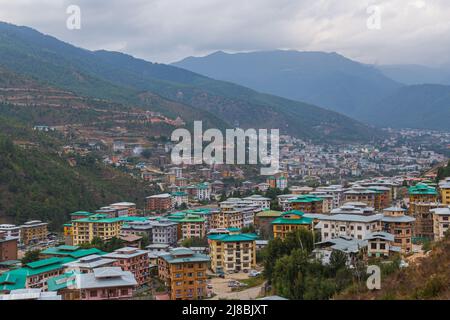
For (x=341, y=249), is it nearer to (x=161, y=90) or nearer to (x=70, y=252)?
(x=70, y=252)

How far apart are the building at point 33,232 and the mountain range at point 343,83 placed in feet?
274

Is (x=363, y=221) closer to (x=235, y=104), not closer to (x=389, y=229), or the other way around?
(x=389, y=229)

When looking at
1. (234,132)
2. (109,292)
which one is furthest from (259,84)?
(109,292)

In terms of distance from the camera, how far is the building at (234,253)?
568 inches

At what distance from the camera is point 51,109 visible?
4059cm

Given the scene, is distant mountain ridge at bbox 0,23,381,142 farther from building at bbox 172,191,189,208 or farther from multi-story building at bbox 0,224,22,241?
multi-story building at bbox 0,224,22,241

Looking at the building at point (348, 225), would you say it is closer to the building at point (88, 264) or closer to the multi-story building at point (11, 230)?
the building at point (88, 264)

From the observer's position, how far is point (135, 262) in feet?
43.7

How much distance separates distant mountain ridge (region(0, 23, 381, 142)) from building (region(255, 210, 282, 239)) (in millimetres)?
34112

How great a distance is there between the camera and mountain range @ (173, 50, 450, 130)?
10919 centimetres

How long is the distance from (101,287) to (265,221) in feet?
33.2

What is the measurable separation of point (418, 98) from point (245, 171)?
82652mm

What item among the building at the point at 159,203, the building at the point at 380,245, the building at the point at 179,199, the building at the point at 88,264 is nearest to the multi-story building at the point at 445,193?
the building at the point at 380,245

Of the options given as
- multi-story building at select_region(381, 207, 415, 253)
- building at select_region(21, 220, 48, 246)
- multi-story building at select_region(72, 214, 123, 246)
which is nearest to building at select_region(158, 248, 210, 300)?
multi-story building at select_region(381, 207, 415, 253)
